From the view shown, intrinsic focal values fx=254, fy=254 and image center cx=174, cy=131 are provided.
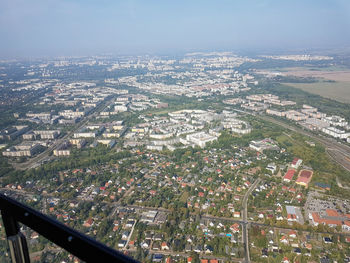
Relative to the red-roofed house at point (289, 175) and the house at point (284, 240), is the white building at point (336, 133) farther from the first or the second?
the house at point (284, 240)

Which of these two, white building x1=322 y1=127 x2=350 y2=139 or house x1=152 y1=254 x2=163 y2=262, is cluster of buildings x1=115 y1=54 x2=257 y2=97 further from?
house x1=152 y1=254 x2=163 y2=262

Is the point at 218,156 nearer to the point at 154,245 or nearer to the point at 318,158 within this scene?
the point at 318,158

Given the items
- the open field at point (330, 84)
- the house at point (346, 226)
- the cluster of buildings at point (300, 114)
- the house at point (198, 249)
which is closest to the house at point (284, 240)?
the house at point (346, 226)

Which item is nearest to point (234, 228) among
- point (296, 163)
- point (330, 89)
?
point (296, 163)

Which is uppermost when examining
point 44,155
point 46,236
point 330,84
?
point 46,236

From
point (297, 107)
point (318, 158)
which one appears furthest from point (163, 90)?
point (318, 158)

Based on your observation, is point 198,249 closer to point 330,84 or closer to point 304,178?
point 304,178

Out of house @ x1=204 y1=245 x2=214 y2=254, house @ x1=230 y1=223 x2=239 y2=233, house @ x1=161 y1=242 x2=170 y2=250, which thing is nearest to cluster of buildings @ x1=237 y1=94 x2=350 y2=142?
house @ x1=230 y1=223 x2=239 y2=233
